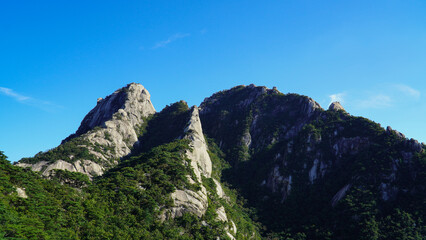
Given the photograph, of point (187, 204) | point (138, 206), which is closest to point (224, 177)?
point (187, 204)

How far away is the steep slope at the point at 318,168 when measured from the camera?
299ft

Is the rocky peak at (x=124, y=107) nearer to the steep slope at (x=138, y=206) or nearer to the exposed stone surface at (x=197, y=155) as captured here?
the exposed stone surface at (x=197, y=155)

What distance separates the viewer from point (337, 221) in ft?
302

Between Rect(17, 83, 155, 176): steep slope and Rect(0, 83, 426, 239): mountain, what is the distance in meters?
0.59

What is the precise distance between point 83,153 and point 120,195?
46489 mm

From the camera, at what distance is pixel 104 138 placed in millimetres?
116062

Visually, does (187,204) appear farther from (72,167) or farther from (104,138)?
(104,138)

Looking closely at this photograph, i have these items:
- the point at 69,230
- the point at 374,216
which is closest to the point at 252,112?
the point at 374,216

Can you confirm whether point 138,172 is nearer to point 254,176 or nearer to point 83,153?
point 83,153

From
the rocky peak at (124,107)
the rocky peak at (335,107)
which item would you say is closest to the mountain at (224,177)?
the rocky peak at (124,107)

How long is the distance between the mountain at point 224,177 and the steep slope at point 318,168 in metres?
0.44

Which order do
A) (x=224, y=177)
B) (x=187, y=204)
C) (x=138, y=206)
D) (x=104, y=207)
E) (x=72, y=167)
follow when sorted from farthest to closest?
(x=224, y=177) → (x=72, y=167) → (x=187, y=204) → (x=138, y=206) → (x=104, y=207)

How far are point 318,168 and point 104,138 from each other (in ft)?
300

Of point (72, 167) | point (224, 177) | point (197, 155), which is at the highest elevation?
point (72, 167)
